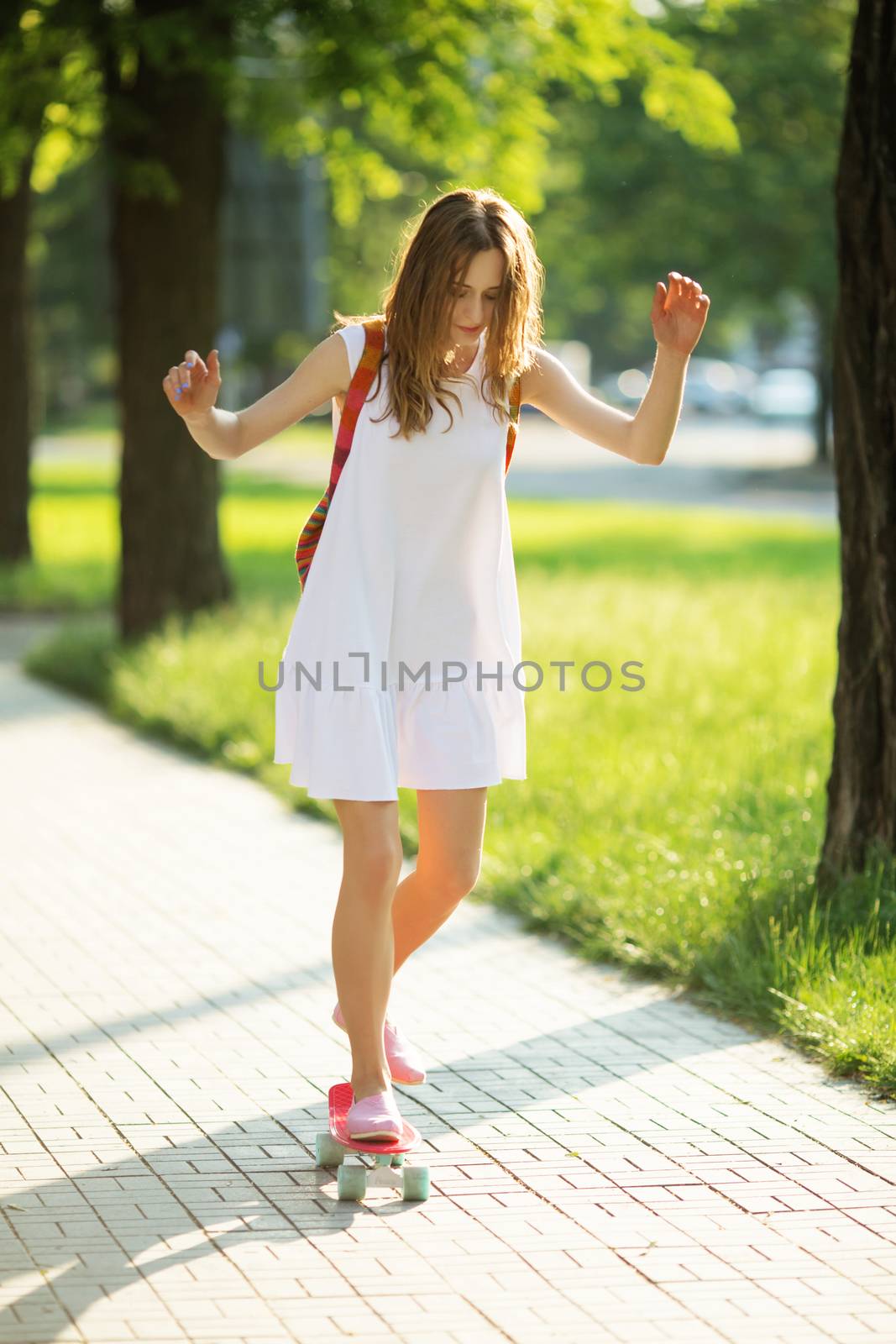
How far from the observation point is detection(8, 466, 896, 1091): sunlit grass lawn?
5801mm

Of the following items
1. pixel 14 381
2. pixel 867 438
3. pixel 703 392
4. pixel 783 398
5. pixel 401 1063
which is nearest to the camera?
pixel 401 1063

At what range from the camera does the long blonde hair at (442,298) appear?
4.12m

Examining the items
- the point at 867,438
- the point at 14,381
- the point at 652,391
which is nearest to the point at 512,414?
the point at 652,391

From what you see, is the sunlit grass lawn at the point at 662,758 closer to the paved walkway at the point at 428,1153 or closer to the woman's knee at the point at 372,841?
the paved walkway at the point at 428,1153

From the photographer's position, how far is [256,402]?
4195 mm

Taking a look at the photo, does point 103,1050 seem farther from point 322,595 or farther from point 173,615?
point 173,615

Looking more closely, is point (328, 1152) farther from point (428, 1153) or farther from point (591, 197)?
point (591, 197)

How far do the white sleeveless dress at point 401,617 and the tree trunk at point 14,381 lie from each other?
1567 centimetres

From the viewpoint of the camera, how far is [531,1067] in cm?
518

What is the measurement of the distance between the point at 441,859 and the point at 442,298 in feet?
4.00

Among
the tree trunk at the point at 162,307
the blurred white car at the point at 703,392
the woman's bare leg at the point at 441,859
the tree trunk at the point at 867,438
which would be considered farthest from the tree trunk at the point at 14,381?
the blurred white car at the point at 703,392

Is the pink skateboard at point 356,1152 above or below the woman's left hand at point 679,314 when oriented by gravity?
below

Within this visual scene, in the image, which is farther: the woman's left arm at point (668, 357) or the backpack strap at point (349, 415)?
the woman's left arm at point (668, 357)

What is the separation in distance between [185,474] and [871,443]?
7.61 metres
